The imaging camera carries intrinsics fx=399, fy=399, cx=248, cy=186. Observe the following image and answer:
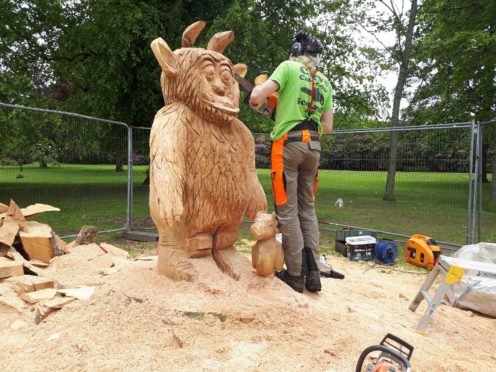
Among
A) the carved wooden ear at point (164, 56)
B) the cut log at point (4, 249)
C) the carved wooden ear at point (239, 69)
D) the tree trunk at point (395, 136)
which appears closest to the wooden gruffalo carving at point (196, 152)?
the carved wooden ear at point (164, 56)

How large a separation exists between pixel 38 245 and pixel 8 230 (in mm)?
337

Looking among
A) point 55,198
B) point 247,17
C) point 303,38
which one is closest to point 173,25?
point 247,17

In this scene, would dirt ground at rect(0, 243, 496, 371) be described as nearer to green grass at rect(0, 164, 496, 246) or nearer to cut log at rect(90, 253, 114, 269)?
cut log at rect(90, 253, 114, 269)

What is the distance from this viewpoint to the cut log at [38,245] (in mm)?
4254

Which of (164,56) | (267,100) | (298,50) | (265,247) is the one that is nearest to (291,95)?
(267,100)

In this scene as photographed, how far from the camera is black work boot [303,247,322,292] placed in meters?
3.04

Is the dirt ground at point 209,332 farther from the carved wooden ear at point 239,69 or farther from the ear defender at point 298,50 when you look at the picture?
the ear defender at point 298,50

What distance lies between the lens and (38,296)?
3.17 m

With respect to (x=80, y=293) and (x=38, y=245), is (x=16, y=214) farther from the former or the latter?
(x=80, y=293)

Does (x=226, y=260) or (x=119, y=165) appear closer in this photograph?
(x=226, y=260)

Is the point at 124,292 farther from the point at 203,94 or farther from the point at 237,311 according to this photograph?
the point at 203,94

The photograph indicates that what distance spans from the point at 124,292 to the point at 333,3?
450 inches

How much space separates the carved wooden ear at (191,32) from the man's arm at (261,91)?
63cm

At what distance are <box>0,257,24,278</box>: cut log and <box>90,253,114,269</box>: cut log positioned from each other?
718 millimetres
